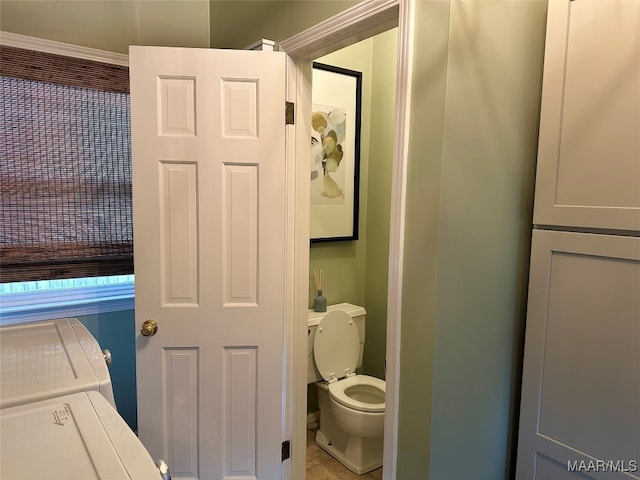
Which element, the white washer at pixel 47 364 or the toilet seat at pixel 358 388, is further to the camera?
the toilet seat at pixel 358 388

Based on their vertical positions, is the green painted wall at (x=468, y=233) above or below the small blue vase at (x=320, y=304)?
above

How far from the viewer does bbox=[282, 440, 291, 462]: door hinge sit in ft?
6.66

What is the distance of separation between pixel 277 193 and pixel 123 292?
37.7 inches

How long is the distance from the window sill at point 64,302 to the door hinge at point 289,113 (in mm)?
1129

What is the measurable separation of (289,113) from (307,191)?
355mm

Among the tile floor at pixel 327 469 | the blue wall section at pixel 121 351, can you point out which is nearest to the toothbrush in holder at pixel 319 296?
the tile floor at pixel 327 469

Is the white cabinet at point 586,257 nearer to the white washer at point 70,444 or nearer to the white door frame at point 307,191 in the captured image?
the white door frame at point 307,191

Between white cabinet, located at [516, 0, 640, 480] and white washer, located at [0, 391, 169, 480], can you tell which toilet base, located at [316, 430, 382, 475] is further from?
white washer, located at [0, 391, 169, 480]

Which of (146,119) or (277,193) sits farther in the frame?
(277,193)

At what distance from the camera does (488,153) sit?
146 centimetres

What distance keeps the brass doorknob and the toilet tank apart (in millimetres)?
835

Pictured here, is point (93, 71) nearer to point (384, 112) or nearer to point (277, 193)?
point (277, 193)

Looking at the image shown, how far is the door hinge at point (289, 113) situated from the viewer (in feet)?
6.16

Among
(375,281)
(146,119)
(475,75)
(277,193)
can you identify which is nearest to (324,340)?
(375,281)
